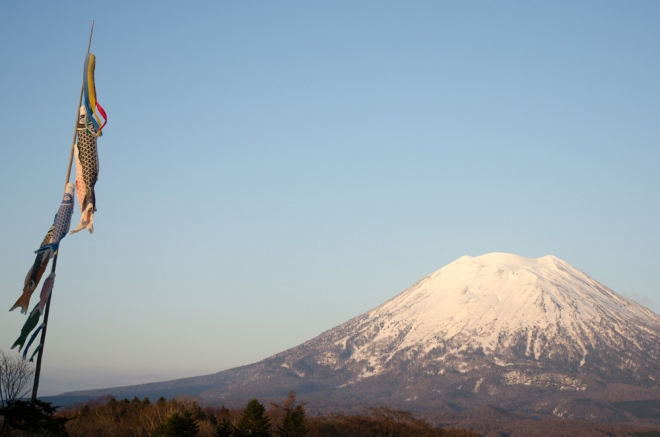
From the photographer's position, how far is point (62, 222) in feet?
124

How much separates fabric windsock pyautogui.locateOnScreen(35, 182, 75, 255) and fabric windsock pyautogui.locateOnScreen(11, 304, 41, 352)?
2.93 metres

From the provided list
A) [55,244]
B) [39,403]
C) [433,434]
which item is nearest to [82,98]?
[55,244]

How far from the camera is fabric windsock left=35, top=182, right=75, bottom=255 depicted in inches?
1473

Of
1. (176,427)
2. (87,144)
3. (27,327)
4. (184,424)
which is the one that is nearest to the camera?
(27,327)

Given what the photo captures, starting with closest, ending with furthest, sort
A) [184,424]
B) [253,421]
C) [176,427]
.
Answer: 1. [176,427]
2. [184,424]
3. [253,421]

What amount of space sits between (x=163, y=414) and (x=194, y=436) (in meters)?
18.4

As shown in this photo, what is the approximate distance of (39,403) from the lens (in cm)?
4128

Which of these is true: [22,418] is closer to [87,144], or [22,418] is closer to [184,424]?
[87,144]

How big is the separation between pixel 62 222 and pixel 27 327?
5019mm

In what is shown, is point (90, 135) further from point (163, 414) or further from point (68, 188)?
point (163, 414)

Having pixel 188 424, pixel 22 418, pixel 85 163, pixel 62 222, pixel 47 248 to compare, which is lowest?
pixel 188 424

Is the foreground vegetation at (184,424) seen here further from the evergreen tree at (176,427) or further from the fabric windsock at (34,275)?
the fabric windsock at (34,275)

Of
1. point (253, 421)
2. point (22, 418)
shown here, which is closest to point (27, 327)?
point (22, 418)

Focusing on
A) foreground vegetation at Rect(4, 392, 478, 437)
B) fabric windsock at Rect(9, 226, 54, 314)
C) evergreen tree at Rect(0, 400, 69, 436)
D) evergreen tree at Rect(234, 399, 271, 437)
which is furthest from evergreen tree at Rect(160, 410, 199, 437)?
fabric windsock at Rect(9, 226, 54, 314)
